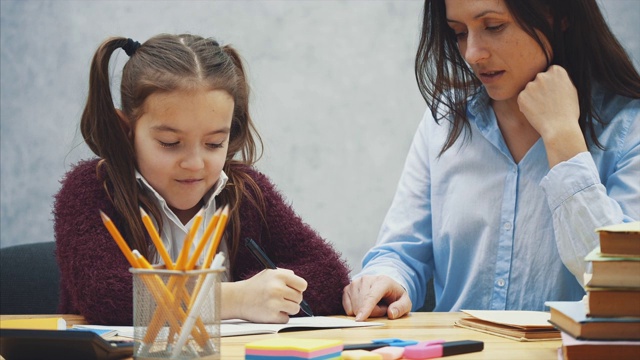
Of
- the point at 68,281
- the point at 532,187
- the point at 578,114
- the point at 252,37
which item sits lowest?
the point at 68,281

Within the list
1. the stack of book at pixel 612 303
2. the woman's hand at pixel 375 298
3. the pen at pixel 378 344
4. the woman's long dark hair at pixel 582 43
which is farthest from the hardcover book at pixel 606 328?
the woman's long dark hair at pixel 582 43

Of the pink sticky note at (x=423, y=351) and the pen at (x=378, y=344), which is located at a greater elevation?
the pen at (x=378, y=344)

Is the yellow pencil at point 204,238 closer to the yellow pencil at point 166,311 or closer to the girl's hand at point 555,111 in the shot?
the yellow pencil at point 166,311

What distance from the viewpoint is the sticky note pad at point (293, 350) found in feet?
2.62

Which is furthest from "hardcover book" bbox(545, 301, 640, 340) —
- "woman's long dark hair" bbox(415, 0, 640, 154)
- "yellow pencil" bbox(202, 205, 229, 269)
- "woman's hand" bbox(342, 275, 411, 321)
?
"woman's long dark hair" bbox(415, 0, 640, 154)

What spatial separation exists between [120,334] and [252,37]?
1.63m

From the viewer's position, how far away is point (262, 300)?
126 centimetres

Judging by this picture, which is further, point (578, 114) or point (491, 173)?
point (491, 173)

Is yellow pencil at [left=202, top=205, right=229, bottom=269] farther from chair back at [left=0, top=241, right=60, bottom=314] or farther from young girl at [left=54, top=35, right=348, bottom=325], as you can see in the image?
chair back at [left=0, top=241, right=60, bottom=314]

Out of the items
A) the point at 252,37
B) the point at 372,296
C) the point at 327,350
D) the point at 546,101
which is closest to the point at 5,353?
the point at 327,350

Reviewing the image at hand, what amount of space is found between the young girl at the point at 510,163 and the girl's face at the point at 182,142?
0.34 m

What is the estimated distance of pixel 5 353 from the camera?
878 mm

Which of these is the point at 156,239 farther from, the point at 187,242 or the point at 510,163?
the point at 510,163

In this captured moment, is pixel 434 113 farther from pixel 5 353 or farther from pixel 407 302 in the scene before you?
pixel 5 353
